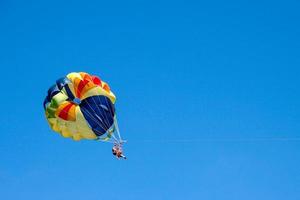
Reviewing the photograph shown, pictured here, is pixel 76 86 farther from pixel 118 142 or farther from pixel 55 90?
pixel 118 142

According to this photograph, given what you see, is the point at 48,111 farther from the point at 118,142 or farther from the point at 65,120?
the point at 118,142

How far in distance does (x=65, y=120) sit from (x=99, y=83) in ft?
12.2

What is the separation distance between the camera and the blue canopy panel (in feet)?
167

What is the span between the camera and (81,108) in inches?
2005

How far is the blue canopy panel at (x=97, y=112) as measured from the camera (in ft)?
167

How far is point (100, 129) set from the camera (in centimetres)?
5134

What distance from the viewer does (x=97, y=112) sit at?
5109 cm

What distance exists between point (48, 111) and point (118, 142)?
17.9 ft

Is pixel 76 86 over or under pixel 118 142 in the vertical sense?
over

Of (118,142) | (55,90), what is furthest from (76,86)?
(118,142)

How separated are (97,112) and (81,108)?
1.15m

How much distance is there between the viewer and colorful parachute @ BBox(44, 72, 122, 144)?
1998 inches

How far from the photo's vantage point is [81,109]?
167 feet

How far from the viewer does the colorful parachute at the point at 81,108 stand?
5075cm
